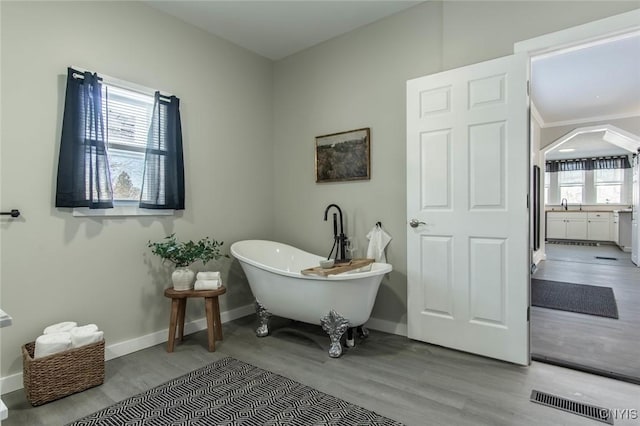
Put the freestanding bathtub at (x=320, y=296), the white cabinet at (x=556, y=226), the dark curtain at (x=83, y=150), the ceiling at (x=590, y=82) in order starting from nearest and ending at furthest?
the dark curtain at (x=83, y=150), the freestanding bathtub at (x=320, y=296), the ceiling at (x=590, y=82), the white cabinet at (x=556, y=226)

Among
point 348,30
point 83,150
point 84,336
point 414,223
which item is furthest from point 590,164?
point 84,336

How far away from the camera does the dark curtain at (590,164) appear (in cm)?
934

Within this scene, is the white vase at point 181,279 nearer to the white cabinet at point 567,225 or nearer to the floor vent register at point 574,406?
the floor vent register at point 574,406

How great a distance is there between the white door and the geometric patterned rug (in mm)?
1139

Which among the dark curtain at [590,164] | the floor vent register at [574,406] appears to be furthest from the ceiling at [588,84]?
the dark curtain at [590,164]

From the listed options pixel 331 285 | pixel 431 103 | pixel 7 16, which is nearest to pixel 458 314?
pixel 331 285

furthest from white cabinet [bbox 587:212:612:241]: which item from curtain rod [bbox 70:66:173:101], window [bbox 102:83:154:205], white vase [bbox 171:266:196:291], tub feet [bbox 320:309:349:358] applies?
window [bbox 102:83:154:205]

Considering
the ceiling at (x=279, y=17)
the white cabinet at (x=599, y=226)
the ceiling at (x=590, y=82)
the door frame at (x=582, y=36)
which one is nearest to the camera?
the door frame at (x=582, y=36)

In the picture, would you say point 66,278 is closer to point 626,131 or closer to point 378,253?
point 378,253

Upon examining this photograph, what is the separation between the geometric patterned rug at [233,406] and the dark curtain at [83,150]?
1.36 metres

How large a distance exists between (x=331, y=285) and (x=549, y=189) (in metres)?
10.7

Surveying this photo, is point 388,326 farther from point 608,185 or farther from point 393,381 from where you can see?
point 608,185

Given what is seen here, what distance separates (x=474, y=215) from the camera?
8.35 ft

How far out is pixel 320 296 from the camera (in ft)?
8.38
